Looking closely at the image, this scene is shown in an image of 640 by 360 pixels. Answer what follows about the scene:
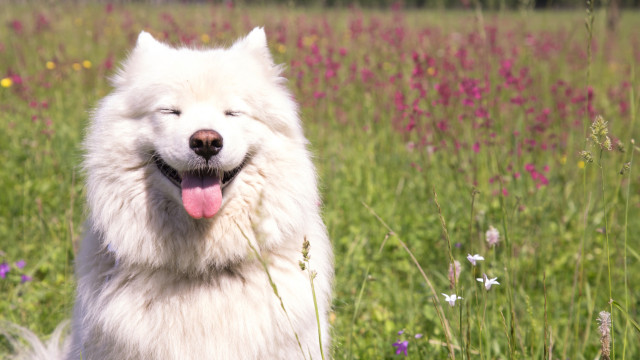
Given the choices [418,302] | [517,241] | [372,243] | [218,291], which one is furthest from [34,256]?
[517,241]

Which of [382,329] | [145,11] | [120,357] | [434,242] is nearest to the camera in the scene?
[120,357]

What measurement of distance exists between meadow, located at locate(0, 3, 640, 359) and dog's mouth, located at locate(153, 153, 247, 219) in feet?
2.20

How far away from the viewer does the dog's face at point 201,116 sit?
6.70 feet

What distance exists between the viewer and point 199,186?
2111 millimetres

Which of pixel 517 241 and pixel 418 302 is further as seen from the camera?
pixel 517 241

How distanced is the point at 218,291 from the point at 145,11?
9.24 metres

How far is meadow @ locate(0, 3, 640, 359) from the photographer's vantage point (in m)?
2.57

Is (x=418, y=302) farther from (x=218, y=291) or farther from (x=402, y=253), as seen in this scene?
(x=218, y=291)

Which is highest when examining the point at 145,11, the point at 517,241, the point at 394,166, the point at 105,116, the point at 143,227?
the point at 145,11

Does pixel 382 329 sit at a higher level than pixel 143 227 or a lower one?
lower

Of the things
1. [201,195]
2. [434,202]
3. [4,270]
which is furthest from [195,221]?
[434,202]

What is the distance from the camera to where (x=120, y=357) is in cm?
207

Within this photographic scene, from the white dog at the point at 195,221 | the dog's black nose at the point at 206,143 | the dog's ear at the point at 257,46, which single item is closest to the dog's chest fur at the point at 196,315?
the white dog at the point at 195,221

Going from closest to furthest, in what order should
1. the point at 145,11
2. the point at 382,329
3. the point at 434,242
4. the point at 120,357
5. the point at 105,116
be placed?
the point at 120,357
the point at 105,116
the point at 382,329
the point at 434,242
the point at 145,11
